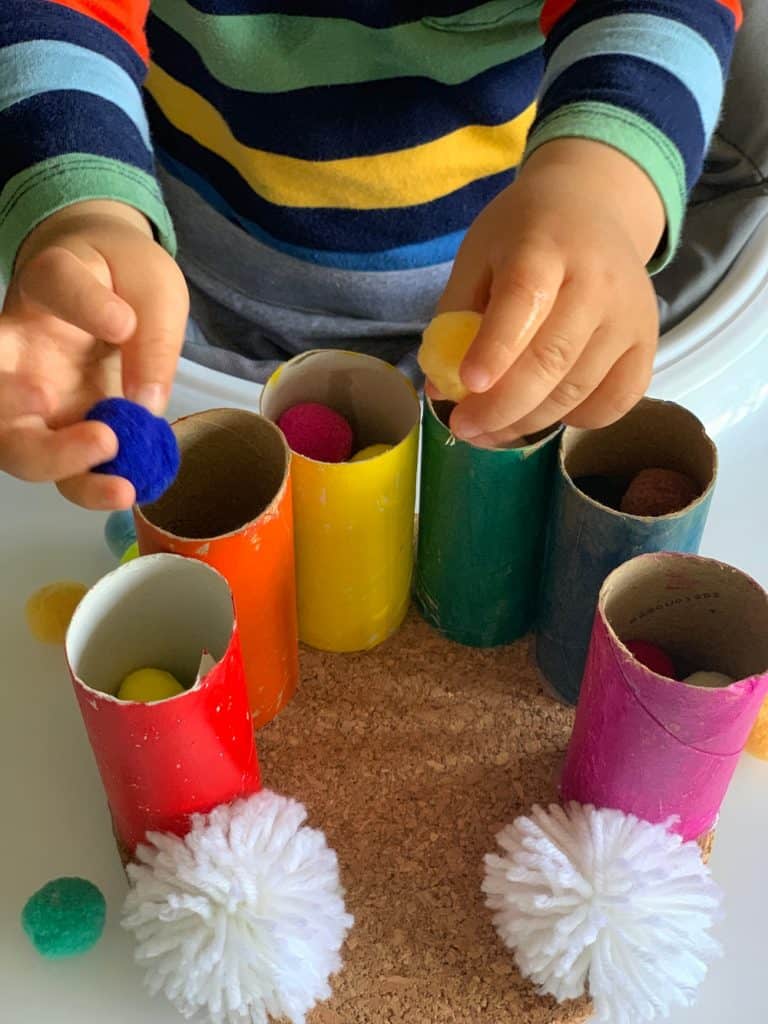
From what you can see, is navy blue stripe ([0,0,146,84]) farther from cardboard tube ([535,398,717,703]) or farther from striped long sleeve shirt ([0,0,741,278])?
cardboard tube ([535,398,717,703])

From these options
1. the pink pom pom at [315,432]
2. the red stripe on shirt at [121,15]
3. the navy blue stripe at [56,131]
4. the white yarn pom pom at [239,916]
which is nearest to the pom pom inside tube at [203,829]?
the white yarn pom pom at [239,916]

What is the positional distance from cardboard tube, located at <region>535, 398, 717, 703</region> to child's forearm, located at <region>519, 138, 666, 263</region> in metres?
0.08

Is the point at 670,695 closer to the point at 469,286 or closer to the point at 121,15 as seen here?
the point at 469,286

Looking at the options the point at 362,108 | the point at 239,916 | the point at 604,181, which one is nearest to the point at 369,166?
the point at 362,108

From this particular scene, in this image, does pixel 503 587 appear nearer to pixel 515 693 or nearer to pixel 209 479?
pixel 515 693

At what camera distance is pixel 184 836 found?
0.41 m

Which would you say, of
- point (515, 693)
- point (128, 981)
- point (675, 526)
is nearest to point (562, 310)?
point (675, 526)

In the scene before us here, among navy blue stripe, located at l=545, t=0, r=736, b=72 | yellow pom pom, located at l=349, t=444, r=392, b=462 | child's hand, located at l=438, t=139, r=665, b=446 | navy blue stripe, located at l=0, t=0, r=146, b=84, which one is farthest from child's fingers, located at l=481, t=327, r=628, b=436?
navy blue stripe, located at l=0, t=0, r=146, b=84

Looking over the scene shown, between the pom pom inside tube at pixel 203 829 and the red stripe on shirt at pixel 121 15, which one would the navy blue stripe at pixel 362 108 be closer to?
the red stripe on shirt at pixel 121 15

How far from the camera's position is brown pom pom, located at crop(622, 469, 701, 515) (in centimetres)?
46

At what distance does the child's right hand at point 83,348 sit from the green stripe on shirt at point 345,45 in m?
0.28

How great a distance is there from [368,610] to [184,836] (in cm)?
16

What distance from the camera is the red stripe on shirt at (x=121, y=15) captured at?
1.77ft

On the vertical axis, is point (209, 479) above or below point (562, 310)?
below
